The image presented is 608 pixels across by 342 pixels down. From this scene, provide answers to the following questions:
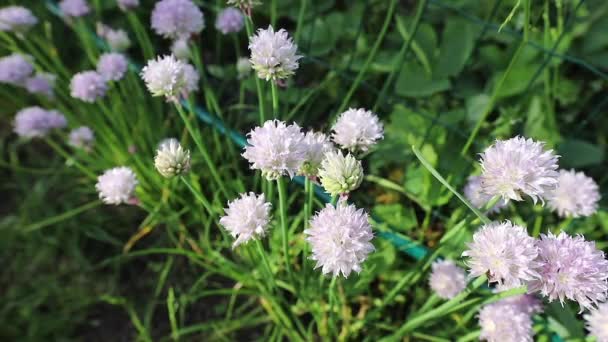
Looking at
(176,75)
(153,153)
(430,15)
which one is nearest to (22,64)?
(153,153)

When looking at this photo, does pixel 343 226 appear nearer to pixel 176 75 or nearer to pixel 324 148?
pixel 324 148

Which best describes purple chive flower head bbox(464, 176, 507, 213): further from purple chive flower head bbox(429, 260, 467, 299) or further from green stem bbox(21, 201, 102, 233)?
green stem bbox(21, 201, 102, 233)

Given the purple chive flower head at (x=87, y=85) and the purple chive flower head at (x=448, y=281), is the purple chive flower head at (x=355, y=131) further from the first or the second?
the purple chive flower head at (x=87, y=85)

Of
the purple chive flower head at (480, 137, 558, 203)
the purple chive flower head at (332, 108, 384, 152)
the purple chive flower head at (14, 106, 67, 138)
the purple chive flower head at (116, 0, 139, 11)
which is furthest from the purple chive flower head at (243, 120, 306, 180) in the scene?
the purple chive flower head at (14, 106, 67, 138)

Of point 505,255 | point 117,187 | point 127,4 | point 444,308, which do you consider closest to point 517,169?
point 505,255

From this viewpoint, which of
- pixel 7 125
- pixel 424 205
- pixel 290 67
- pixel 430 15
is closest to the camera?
pixel 290 67
